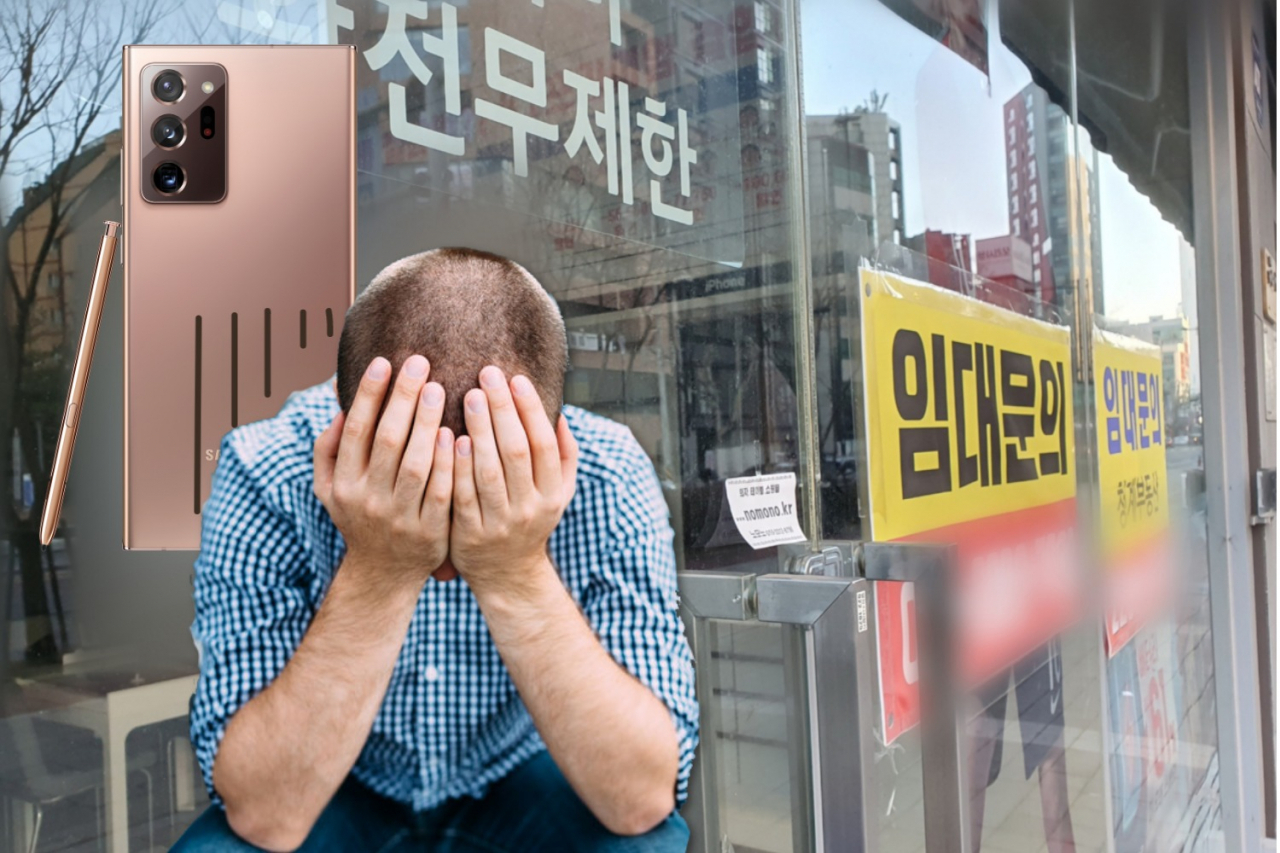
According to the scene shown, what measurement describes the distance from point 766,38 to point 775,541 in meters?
0.58

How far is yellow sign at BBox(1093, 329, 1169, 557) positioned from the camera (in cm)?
221

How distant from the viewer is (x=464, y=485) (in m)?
0.60

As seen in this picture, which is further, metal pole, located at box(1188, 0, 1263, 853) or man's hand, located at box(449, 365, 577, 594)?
metal pole, located at box(1188, 0, 1263, 853)

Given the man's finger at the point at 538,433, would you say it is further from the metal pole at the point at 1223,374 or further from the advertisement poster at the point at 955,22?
the metal pole at the point at 1223,374

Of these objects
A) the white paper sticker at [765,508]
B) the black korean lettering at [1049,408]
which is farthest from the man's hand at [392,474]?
the black korean lettering at [1049,408]

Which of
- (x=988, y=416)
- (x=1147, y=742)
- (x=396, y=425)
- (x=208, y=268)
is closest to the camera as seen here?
(x=396, y=425)

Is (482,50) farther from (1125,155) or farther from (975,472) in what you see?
(1125,155)

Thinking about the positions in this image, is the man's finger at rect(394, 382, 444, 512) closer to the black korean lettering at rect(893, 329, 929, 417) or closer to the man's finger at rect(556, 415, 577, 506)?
the man's finger at rect(556, 415, 577, 506)

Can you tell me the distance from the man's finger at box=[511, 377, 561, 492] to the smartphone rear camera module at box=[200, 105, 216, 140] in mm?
272

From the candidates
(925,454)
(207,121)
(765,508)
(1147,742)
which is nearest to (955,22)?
(925,454)

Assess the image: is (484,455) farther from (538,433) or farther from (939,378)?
(939,378)

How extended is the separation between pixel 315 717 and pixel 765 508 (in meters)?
0.67

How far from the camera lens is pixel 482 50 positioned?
3.00 ft

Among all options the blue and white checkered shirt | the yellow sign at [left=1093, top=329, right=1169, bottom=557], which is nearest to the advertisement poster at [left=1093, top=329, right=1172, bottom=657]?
the yellow sign at [left=1093, top=329, right=1169, bottom=557]
